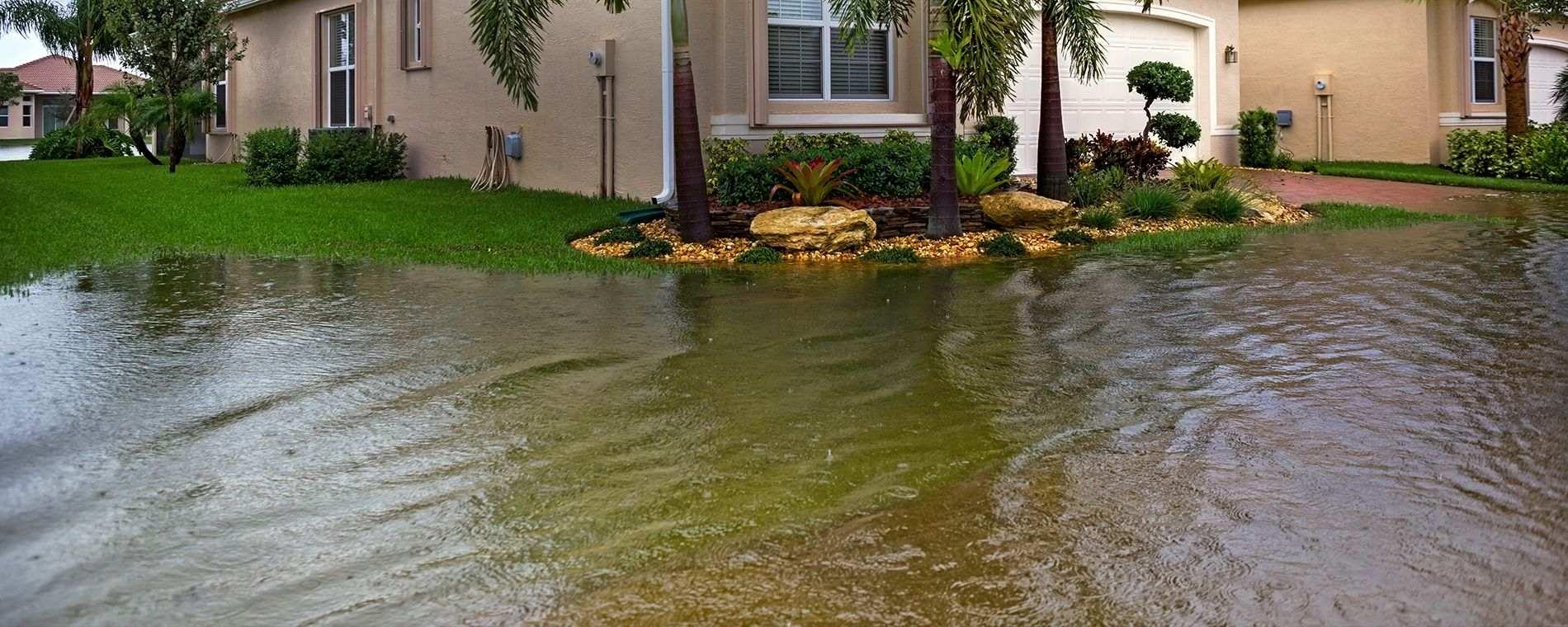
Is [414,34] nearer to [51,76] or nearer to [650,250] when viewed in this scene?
[650,250]

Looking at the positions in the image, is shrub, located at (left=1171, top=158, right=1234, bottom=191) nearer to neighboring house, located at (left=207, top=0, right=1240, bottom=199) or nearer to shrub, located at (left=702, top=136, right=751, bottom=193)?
neighboring house, located at (left=207, top=0, right=1240, bottom=199)

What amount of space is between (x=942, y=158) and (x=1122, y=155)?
4.69 metres

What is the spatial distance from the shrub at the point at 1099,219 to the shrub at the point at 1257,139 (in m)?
9.31

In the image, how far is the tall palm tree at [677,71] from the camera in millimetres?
12086

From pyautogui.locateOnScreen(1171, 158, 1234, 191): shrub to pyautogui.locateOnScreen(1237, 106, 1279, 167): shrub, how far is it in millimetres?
6526

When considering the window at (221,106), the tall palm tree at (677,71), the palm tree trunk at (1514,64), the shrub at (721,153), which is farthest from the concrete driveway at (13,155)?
the palm tree trunk at (1514,64)

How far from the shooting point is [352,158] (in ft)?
65.5

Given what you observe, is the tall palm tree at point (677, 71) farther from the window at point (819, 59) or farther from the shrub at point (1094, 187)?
the shrub at point (1094, 187)

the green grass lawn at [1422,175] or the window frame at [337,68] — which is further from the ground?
the window frame at [337,68]

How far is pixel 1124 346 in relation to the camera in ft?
25.0

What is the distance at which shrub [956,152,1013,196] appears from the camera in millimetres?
13688

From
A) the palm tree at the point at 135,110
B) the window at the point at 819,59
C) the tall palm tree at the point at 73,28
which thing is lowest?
the window at the point at 819,59

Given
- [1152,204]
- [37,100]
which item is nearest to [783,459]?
[1152,204]

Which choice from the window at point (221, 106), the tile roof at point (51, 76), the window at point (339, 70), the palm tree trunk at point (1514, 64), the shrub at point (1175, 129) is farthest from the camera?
the tile roof at point (51, 76)
